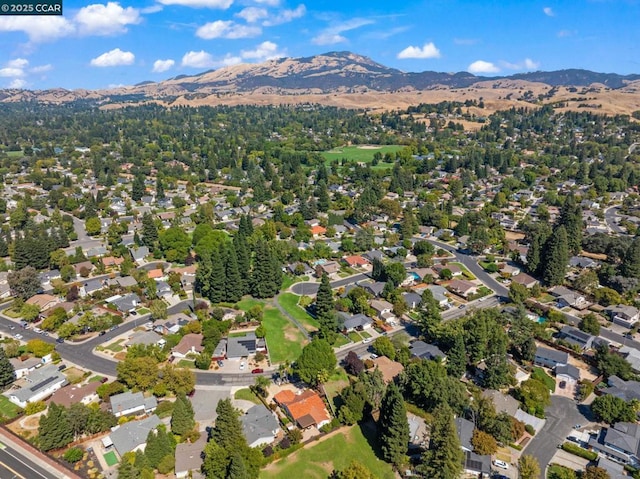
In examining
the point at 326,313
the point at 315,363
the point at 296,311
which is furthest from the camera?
the point at 296,311

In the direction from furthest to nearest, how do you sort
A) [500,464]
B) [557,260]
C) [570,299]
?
[557,260], [570,299], [500,464]

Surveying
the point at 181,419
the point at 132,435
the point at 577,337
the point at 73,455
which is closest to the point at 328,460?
the point at 181,419

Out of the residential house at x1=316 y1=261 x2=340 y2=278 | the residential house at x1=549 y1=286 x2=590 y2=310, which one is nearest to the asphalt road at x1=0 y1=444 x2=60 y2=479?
the residential house at x1=316 y1=261 x2=340 y2=278

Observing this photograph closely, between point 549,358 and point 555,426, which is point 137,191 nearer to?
point 549,358

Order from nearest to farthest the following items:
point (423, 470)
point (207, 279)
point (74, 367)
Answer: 1. point (423, 470)
2. point (74, 367)
3. point (207, 279)

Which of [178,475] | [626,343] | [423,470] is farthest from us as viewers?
[626,343]

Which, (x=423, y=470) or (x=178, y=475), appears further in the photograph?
(x=178, y=475)

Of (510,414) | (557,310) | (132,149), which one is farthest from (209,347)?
(132,149)

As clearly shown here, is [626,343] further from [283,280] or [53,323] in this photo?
[53,323]
